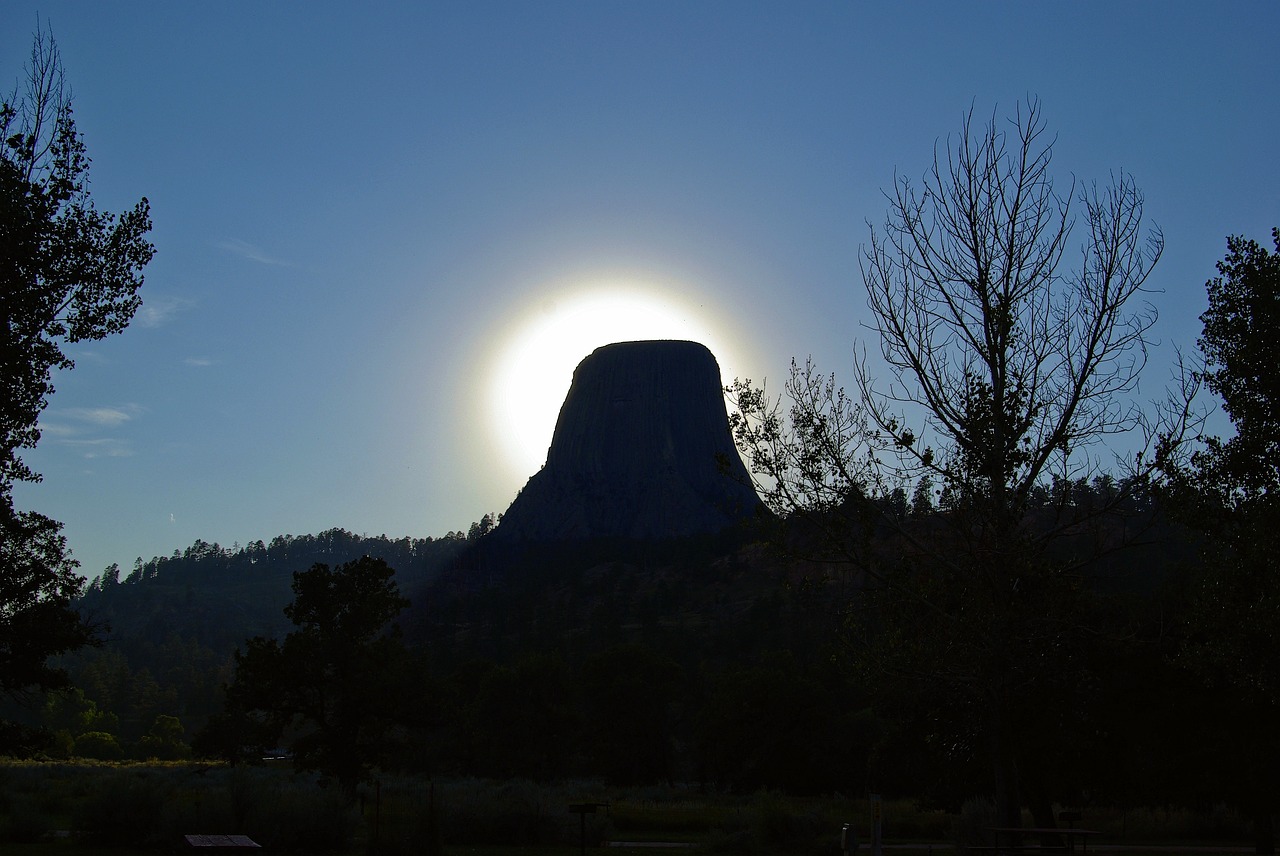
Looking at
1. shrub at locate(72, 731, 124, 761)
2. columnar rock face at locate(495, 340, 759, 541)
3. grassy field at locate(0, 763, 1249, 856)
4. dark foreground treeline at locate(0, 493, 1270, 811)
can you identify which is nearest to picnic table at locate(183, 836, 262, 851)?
grassy field at locate(0, 763, 1249, 856)

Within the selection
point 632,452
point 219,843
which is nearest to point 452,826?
point 219,843

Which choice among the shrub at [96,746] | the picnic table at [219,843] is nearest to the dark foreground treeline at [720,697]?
the shrub at [96,746]

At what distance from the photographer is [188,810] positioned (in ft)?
69.3

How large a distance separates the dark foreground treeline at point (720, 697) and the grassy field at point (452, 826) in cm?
163

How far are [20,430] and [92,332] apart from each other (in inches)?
81.8

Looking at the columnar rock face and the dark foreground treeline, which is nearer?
the dark foreground treeline

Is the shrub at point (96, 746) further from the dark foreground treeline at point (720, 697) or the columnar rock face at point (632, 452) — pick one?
the columnar rock face at point (632, 452)

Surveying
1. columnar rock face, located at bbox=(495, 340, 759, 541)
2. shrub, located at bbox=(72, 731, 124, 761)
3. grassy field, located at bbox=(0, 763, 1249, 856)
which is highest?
columnar rock face, located at bbox=(495, 340, 759, 541)

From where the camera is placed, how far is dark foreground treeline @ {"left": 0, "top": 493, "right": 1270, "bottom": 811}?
25.2 metres

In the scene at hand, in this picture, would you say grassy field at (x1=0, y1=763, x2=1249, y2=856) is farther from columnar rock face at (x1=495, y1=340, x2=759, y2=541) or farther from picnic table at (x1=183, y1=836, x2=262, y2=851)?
columnar rock face at (x1=495, y1=340, x2=759, y2=541)

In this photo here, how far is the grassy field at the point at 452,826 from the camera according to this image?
2080cm

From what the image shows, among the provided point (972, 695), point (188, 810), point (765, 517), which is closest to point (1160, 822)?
point (972, 695)

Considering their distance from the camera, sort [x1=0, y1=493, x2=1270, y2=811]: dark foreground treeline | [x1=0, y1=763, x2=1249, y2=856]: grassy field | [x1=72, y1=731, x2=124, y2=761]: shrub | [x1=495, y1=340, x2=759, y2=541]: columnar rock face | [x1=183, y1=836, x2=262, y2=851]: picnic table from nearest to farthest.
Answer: [x1=183, y1=836, x2=262, y2=851]: picnic table < [x1=0, y1=763, x2=1249, y2=856]: grassy field < [x1=0, y1=493, x2=1270, y2=811]: dark foreground treeline < [x1=72, y1=731, x2=124, y2=761]: shrub < [x1=495, y1=340, x2=759, y2=541]: columnar rock face

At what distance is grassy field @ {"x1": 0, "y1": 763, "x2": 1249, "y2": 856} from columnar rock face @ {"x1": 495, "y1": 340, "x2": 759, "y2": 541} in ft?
328
